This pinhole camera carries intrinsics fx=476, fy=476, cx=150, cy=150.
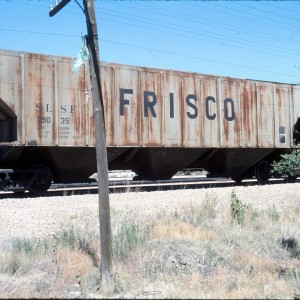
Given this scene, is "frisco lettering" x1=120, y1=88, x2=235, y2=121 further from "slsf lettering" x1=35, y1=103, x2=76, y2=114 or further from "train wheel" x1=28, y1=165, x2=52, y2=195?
"train wheel" x1=28, y1=165, x2=52, y2=195

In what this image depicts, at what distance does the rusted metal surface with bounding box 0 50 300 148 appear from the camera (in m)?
14.1

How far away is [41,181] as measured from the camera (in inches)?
575

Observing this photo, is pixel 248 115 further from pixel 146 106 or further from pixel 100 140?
pixel 100 140

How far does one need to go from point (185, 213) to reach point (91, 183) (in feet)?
17.6

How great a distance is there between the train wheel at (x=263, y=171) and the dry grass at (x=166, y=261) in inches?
371

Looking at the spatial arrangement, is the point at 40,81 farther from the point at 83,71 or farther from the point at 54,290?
the point at 54,290

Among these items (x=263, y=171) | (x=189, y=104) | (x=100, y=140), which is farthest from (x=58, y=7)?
(x=263, y=171)

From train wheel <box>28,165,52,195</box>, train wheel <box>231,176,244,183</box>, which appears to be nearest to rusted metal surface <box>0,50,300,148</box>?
train wheel <box>28,165,52,195</box>

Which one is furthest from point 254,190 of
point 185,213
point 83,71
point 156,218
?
point 83,71

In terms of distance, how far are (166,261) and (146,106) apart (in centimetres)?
915

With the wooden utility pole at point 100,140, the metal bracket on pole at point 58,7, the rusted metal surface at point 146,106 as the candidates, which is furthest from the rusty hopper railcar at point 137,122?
the wooden utility pole at point 100,140

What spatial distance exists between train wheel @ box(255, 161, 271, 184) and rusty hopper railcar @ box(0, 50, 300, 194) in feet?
0.14

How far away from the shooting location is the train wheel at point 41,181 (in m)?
14.5

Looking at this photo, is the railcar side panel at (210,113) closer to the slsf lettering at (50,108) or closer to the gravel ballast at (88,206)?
the gravel ballast at (88,206)
